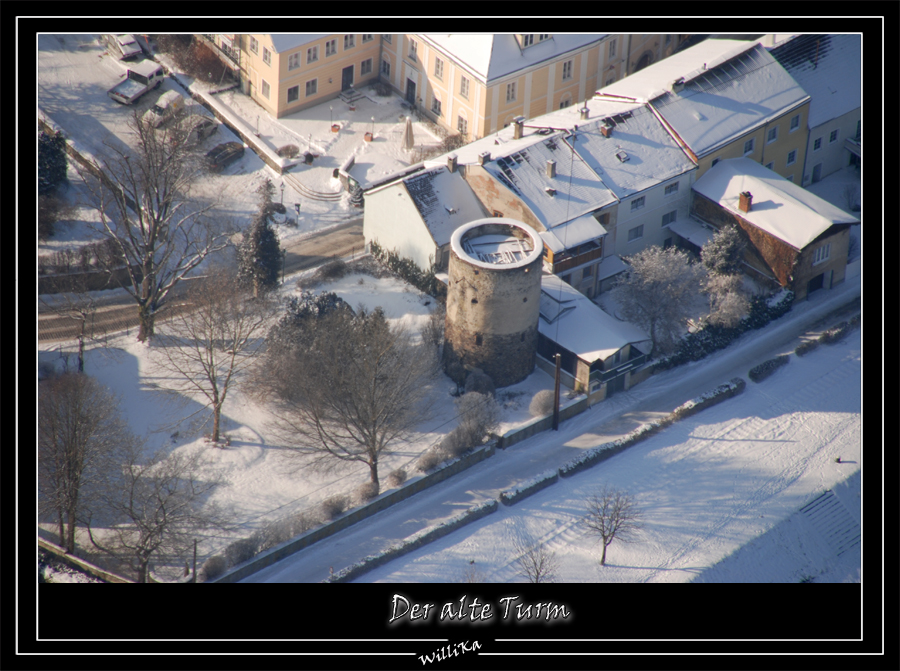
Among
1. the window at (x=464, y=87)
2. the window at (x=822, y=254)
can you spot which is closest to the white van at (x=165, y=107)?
the window at (x=464, y=87)

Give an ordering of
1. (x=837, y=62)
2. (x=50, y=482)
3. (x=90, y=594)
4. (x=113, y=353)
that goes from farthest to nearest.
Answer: (x=837, y=62), (x=113, y=353), (x=50, y=482), (x=90, y=594)

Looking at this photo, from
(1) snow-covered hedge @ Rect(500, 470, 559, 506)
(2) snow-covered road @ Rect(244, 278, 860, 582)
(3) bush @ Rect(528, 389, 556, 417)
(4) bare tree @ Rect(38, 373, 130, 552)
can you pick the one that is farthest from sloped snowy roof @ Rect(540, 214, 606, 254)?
(4) bare tree @ Rect(38, 373, 130, 552)

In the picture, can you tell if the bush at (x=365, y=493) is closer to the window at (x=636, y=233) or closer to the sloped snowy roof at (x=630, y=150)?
the sloped snowy roof at (x=630, y=150)

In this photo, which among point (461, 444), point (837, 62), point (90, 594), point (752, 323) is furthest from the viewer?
point (837, 62)

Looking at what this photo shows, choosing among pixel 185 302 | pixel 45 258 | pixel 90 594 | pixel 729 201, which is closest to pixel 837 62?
pixel 729 201

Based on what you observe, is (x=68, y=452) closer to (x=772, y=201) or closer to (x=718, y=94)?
(x=772, y=201)

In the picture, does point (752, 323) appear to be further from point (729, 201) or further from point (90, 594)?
point (90, 594)

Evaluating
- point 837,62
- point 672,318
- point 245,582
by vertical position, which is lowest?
point 245,582
